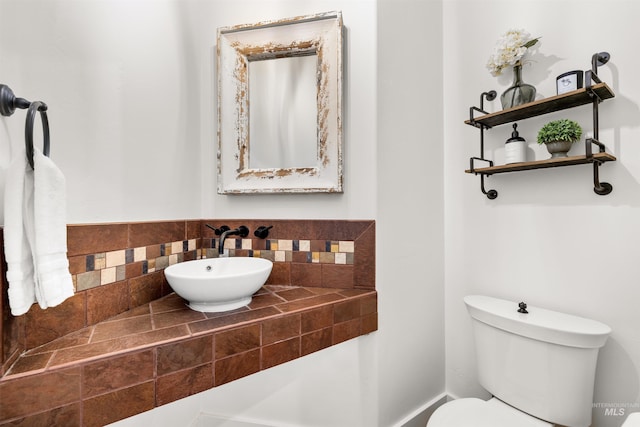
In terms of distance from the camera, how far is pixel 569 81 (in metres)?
1.06

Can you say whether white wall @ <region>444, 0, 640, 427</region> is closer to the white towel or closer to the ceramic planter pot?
the ceramic planter pot

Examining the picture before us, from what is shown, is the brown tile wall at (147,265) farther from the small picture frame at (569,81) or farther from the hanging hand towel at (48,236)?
the small picture frame at (569,81)

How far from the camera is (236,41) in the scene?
1328 mm

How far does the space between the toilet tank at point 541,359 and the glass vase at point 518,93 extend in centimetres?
87

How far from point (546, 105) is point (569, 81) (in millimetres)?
96

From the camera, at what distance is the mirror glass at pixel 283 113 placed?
1289 mm

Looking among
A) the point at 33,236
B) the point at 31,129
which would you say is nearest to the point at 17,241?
the point at 33,236

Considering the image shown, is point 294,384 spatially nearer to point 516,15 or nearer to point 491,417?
point 491,417

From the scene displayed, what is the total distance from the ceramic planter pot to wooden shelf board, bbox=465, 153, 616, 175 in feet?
0.15

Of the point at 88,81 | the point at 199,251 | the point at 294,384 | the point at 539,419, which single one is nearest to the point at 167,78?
the point at 88,81

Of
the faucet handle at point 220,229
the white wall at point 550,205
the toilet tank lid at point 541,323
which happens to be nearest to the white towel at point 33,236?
the faucet handle at point 220,229

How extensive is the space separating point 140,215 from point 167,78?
59 centimetres

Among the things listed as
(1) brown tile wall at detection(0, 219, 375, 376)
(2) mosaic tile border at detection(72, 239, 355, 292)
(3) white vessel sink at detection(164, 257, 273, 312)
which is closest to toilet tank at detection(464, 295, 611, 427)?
(1) brown tile wall at detection(0, 219, 375, 376)

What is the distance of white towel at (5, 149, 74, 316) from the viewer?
1.98ft
